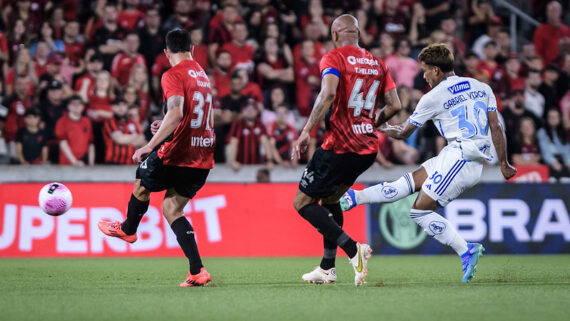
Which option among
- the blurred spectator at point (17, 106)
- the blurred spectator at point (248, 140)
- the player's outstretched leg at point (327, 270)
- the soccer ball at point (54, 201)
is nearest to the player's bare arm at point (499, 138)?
the player's outstretched leg at point (327, 270)

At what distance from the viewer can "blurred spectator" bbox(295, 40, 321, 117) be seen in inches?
609

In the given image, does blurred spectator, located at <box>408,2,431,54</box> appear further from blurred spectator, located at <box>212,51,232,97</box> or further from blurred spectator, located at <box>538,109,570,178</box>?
blurred spectator, located at <box>212,51,232,97</box>

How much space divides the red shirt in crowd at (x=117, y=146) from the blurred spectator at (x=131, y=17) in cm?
233

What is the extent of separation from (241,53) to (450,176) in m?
8.06

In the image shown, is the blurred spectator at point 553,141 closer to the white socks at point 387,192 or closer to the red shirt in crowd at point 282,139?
the red shirt in crowd at point 282,139

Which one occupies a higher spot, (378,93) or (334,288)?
(378,93)

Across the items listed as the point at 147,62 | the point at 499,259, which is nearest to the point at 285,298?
the point at 499,259

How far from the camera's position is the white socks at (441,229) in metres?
7.97

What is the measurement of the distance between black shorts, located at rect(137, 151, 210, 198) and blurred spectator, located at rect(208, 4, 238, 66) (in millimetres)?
7493

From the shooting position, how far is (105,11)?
15.3 metres

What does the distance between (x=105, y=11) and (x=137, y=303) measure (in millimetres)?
9892

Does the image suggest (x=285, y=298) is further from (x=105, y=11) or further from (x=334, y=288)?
Result: (x=105, y=11)

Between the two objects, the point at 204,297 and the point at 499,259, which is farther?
the point at 499,259

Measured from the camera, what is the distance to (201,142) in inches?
310
